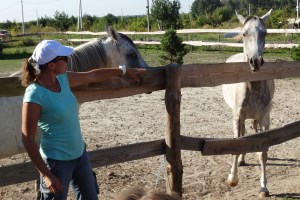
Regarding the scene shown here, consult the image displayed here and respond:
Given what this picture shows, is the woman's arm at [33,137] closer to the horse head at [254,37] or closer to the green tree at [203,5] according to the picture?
the horse head at [254,37]

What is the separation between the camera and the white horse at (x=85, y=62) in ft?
11.9

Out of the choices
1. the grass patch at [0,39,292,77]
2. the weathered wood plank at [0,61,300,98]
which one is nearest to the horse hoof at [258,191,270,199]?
the weathered wood plank at [0,61,300,98]

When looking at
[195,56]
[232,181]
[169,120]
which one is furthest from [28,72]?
[195,56]

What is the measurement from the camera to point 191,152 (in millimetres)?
6547

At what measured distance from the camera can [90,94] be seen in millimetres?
→ 3320

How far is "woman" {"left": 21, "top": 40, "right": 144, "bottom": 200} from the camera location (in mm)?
2475

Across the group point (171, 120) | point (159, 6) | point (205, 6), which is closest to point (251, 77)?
point (171, 120)

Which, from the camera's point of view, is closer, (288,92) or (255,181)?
(255,181)

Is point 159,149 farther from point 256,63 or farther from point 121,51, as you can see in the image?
point 256,63

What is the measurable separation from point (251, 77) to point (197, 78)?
78 centimetres

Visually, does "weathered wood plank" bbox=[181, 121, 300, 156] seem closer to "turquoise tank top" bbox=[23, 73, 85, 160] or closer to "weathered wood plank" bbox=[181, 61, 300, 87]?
"weathered wood plank" bbox=[181, 61, 300, 87]

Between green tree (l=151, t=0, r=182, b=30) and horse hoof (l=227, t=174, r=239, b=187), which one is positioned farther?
green tree (l=151, t=0, r=182, b=30)

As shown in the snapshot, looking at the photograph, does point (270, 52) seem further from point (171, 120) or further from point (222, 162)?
point (171, 120)

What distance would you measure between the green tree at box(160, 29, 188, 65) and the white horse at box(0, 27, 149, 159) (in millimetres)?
10811
